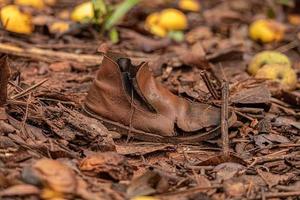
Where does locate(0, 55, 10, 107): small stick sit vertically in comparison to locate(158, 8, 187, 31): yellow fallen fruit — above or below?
above

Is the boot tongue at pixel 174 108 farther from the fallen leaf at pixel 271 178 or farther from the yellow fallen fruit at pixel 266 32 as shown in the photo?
the yellow fallen fruit at pixel 266 32

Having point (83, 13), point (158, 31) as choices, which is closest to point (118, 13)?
point (83, 13)

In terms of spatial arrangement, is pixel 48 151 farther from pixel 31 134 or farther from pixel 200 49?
pixel 200 49

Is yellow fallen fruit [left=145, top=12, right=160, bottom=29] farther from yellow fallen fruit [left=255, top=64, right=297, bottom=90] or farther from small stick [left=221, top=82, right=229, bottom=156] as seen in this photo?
small stick [left=221, top=82, right=229, bottom=156]

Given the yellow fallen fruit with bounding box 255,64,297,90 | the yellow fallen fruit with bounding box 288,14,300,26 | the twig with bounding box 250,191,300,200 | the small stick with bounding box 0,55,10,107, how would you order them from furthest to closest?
the yellow fallen fruit with bounding box 288,14,300,26 < the yellow fallen fruit with bounding box 255,64,297,90 < the small stick with bounding box 0,55,10,107 < the twig with bounding box 250,191,300,200

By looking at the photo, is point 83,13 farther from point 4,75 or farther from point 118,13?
point 4,75

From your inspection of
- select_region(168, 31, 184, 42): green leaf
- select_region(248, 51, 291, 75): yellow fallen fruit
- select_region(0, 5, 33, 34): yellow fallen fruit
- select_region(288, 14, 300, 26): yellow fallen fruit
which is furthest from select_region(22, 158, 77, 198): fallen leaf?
select_region(288, 14, 300, 26): yellow fallen fruit

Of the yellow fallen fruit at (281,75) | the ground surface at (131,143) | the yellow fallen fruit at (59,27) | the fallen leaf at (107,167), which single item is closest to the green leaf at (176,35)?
the ground surface at (131,143)
